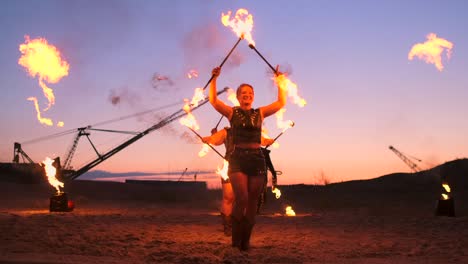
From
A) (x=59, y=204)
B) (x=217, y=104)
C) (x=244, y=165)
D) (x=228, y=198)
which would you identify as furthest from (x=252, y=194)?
(x=59, y=204)

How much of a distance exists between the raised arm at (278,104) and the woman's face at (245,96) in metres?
0.26

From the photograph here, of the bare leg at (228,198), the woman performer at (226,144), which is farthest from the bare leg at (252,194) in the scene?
the bare leg at (228,198)

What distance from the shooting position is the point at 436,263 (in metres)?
6.85

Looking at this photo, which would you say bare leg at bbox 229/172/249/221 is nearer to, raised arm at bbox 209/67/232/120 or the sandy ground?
the sandy ground

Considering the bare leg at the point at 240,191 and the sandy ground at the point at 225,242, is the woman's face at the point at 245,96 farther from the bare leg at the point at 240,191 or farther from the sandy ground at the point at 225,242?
the sandy ground at the point at 225,242

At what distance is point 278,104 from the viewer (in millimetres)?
8414

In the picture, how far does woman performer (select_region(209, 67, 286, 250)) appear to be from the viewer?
7.66 metres

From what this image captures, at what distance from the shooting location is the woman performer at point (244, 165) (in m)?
7.66

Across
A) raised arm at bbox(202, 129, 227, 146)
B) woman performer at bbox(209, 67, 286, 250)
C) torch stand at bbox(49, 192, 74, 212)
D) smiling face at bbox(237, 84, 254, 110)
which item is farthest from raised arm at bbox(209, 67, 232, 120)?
torch stand at bbox(49, 192, 74, 212)

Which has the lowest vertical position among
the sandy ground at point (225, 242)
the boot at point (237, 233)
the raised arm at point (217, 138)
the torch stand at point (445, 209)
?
the sandy ground at point (225, 242)

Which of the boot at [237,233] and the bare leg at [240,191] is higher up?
the bare leg at [240,191]

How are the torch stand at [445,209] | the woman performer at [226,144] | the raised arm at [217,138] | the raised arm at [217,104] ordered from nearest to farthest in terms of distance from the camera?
the raised arm at [217,104]
the woman performer at [226,144]
the raised arm at [217,138]
the torch stand at [445,209]

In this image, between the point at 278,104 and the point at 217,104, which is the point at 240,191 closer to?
the point at 217,104

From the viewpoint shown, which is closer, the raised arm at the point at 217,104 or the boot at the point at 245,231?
the boot at the point at 245,231
